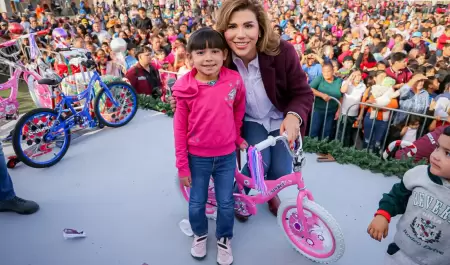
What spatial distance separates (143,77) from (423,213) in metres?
4.61

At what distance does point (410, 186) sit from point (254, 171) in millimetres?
852

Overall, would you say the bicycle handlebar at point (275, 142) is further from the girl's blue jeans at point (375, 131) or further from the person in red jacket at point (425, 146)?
the girl's blue jeans at point (375, 131)

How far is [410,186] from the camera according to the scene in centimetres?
139

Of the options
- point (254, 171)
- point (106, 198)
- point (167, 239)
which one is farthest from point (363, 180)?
point (106, 198)

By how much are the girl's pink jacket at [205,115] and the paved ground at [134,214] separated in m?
0.81

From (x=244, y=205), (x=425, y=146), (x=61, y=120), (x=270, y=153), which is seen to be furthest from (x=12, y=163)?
(x=425, y=146)

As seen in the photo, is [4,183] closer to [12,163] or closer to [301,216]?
[12,163]

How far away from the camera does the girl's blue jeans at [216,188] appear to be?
79.0 inches

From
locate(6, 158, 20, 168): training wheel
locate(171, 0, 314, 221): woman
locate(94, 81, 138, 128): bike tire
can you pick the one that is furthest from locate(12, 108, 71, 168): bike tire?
locate(171, 0, 314, 221): woman

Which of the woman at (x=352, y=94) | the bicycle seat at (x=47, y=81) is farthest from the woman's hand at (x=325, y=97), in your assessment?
the bicycle seat at (x=47, y=81)

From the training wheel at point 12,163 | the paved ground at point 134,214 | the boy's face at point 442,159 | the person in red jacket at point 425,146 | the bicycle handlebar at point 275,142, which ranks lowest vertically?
the paved ground at point 134,214

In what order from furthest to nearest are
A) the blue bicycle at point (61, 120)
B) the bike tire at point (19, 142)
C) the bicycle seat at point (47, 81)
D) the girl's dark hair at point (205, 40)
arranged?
the bicycle seat at point (47, 81) < the blue bicycle at point (61, 120) < the bike tire at point (19, 142) < the girl's dark hair at point (205, 40)

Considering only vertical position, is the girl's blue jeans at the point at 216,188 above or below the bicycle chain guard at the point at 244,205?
above

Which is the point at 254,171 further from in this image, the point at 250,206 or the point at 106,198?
the point at 106,198
